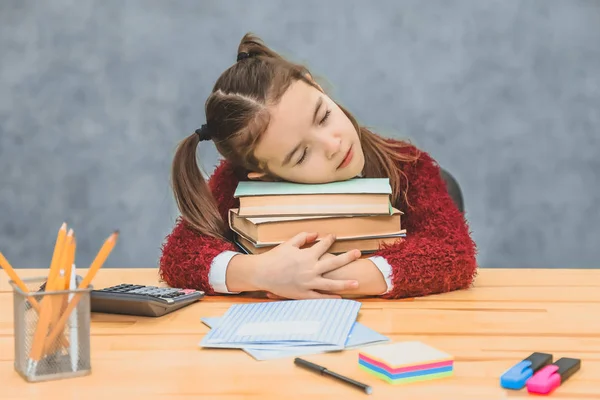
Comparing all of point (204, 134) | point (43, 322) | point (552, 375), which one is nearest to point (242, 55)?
point (204, 134)

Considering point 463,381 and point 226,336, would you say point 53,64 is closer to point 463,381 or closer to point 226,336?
point 226,336

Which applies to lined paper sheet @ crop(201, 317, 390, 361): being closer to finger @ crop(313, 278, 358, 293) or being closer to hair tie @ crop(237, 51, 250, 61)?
finger @ crop(313, 278, 358, 293)

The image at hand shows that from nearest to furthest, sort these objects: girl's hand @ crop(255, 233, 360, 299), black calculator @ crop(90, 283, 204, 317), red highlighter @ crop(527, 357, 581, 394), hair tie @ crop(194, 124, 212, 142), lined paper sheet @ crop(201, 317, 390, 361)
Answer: red highlighter @ crop(527, 357, 581, 394) < lined paper sheet @ crop(201, 317, 390, 361) < black calculator @ crop(90, 283, 204, 317) < girl's hand @ crop(255, 233, 360, 299) < hair tie @ crop(194, 124, 212, 142)

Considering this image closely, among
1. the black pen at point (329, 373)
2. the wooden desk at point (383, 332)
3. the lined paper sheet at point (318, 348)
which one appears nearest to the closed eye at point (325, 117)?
the wooden desk at point (383, 332)

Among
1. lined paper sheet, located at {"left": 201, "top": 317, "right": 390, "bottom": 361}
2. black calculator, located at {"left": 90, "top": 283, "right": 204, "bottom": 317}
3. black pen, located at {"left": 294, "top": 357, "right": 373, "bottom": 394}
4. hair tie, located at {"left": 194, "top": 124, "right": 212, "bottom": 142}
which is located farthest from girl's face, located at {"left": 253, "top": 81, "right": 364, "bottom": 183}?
black pen, located at {"left": 294, "top": 357, "right": 373, "bottom": 394}

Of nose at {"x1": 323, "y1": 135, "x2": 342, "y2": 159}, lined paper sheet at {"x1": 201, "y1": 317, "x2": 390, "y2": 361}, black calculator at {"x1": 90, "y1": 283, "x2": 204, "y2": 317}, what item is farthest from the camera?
nose at {"x1": 323, "y1": 135, "x2": 342, "y2": 159}

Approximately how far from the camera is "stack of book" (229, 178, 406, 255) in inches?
53.5

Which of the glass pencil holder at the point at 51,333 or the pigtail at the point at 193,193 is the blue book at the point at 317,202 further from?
the glass pencil holder at the point at 51,333

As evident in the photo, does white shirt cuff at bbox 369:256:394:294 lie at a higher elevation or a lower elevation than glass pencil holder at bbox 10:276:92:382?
lower

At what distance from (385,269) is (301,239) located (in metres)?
0.15

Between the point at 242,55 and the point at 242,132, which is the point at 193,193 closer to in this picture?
the point at 242,132

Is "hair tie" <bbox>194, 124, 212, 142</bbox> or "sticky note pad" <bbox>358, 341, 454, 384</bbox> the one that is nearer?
"sticky note pad" <bbox>358, 341, 454, 384</bbox>

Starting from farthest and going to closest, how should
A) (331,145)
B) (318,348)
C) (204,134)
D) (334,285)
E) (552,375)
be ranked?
(204,134), (331,145), (334,285), (318,348), (552,375)

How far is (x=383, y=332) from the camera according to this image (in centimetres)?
107
